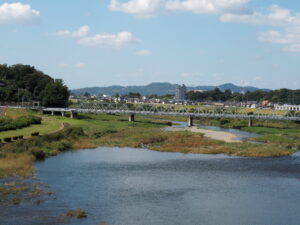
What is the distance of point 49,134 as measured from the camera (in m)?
60.9

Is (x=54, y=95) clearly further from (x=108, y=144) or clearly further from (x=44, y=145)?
(x=44, y=145)

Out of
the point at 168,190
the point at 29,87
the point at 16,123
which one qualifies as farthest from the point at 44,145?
the point at 29,87

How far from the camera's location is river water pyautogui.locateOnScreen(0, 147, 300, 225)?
2975 centimetres

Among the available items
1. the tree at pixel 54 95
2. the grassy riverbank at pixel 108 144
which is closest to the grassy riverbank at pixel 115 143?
the grassy riverbank at pixel 108 144

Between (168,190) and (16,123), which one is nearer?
(168,190)

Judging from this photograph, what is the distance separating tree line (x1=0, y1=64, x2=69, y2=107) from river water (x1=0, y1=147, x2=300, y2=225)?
198ft

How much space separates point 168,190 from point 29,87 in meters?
98.9

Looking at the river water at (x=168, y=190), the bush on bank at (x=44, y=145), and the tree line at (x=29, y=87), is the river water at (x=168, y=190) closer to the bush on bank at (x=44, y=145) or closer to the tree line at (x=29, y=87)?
the bush on bank at (x=44, y=145)

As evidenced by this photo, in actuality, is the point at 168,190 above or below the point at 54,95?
below

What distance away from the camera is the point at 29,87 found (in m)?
128

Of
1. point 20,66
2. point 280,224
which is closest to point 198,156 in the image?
point 280,224

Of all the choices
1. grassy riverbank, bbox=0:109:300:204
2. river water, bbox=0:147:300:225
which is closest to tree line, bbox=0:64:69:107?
grassy riverbank, bbox=0:109:300:204

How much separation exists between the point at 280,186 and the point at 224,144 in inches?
1001

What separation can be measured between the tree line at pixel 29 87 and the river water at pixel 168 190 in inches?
2379
